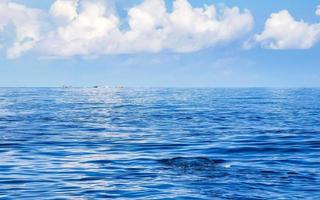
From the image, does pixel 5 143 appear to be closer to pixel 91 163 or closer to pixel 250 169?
pixel 91 163

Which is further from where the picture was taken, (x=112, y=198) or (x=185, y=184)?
(x=185, y=184)

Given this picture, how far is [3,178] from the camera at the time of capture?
2042 centimetres

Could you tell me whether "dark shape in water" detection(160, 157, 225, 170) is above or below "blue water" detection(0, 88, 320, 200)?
above

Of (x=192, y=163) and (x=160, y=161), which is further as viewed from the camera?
(x=160, y=161)

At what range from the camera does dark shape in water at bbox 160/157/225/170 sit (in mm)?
22445

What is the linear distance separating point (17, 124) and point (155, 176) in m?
28.3

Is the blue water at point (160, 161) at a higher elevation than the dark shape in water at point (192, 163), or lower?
lower

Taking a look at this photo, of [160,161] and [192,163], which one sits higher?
[192,163]

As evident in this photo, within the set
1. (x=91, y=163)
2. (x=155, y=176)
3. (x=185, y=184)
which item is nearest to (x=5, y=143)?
(x=91, y=163)

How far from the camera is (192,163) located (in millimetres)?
23203

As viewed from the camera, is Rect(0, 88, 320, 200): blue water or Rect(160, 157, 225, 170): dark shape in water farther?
Rect(160, 157, 225, 170): dark shape in water

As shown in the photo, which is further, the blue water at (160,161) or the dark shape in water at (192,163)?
the dark shape in water at (192,163)

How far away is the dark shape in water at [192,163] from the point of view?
73.6 ft

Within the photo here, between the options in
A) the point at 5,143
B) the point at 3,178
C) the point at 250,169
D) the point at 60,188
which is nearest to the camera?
the point at 60,188
